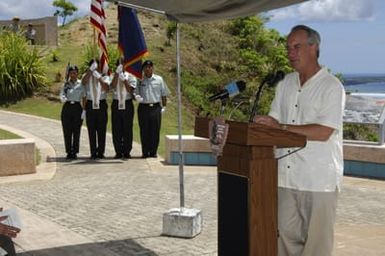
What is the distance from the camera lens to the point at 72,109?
12625 mm

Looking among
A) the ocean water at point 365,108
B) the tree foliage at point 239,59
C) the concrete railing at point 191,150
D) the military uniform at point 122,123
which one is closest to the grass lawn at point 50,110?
the tree foliage at point 239,59

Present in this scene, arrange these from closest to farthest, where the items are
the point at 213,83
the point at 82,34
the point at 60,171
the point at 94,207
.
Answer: the point at 94,207
the point at 60,171
the point at 213,83
the point at 82,34

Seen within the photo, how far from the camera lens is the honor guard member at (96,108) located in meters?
12.4

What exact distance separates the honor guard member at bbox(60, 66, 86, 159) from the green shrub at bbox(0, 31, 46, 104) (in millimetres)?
10596

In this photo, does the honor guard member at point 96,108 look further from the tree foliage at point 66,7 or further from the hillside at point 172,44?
the tree foliage at point 66,7

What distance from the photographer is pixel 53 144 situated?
1452cm

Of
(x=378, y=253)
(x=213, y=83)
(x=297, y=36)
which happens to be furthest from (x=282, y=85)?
(x=213, y=83)

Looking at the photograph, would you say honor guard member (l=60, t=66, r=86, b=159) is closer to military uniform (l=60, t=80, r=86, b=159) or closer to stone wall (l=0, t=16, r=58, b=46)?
military uniform (l=60, t=80, r=86, b=159)

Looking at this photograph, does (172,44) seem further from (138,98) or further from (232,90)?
(232,90)

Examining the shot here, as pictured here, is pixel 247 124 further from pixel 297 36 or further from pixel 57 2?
pixel 57 2

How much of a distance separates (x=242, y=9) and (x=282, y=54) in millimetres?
22406

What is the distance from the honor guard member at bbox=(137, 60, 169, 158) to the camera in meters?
12.4

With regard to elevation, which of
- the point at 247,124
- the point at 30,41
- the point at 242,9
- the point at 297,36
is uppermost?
the point at 30,41

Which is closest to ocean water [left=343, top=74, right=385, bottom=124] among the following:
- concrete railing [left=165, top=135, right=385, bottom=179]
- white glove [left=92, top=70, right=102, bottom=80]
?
concrete railing [left=165, top=135, right=385, bottom=179]
